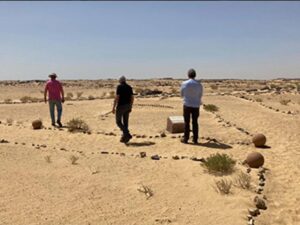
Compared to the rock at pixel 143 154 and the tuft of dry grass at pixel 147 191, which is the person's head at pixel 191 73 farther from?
the tuft of dry grass at pixel 147 191

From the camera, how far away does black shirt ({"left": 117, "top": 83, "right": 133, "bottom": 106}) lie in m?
12.4

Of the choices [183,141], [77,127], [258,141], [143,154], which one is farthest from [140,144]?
[77,127]

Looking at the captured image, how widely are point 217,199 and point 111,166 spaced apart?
2967 millimetres

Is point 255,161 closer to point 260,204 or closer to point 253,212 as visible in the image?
point 260,204

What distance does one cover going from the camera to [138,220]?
21.6 feet

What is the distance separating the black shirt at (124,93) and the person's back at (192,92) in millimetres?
1580

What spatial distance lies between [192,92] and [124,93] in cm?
193

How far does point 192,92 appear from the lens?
11695 millimetres

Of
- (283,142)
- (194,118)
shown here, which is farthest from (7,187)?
(283,142)

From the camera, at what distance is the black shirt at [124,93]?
40.5 ft

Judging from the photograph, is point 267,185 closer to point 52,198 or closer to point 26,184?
point 52,198

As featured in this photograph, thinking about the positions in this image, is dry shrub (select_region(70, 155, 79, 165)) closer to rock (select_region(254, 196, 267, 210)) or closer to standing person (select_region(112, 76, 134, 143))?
standing person (select_region(112, 76, 134, 143))

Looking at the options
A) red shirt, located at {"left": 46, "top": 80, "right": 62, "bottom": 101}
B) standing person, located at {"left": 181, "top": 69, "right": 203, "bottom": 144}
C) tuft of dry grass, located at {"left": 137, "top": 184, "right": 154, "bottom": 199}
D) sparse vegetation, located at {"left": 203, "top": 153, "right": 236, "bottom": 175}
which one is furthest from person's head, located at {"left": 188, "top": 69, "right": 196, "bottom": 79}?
red shirt, located at {"left": 46, "top": 80, "right": 62, "bottom": 101}

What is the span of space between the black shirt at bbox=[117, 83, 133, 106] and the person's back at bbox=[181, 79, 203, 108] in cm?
158
